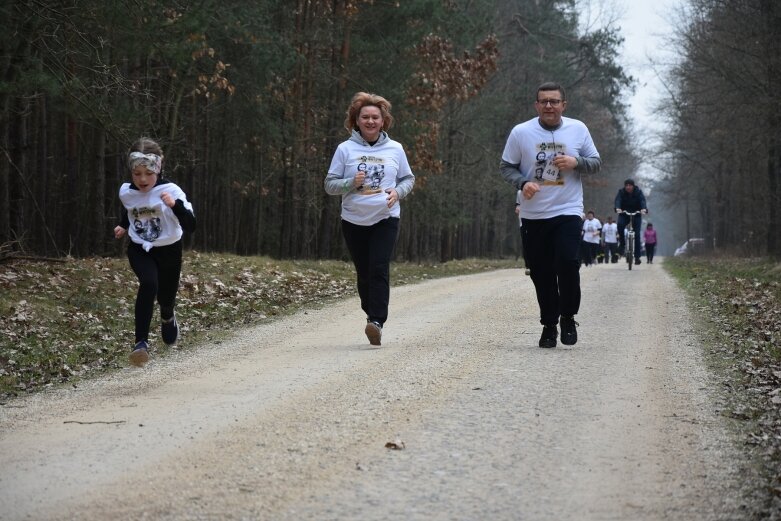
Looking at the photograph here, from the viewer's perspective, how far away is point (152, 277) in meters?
8.43

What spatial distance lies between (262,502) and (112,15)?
464 inches

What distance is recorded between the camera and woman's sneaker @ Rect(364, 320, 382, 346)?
387 inches

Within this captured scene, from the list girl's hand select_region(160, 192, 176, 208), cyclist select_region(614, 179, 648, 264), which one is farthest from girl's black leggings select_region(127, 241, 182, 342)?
cyclist select_region(614, 179, 648, 264)

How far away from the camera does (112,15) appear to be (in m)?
15.0

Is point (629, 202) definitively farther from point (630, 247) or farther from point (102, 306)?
point (102, 306)

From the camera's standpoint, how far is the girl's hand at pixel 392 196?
32.1 ft

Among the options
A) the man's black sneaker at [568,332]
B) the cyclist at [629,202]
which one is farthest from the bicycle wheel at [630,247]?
the man's black sneaker at [568,332]

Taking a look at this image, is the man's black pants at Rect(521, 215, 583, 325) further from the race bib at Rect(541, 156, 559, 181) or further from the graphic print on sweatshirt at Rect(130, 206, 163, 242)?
the graphic print on sweatshirt at Rect(130, 206, 163, 242)

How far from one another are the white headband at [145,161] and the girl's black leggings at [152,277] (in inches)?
26.1

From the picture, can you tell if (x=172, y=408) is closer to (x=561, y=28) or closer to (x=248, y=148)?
(x=248, y=148)

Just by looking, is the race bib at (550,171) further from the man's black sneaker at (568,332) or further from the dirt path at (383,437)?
the dirt path at (383,437)

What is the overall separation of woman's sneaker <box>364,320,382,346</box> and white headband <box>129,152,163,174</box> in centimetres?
257

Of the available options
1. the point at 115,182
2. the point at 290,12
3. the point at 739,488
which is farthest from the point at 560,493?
the point at 290,12

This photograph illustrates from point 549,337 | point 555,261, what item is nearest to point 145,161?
point 555,261
